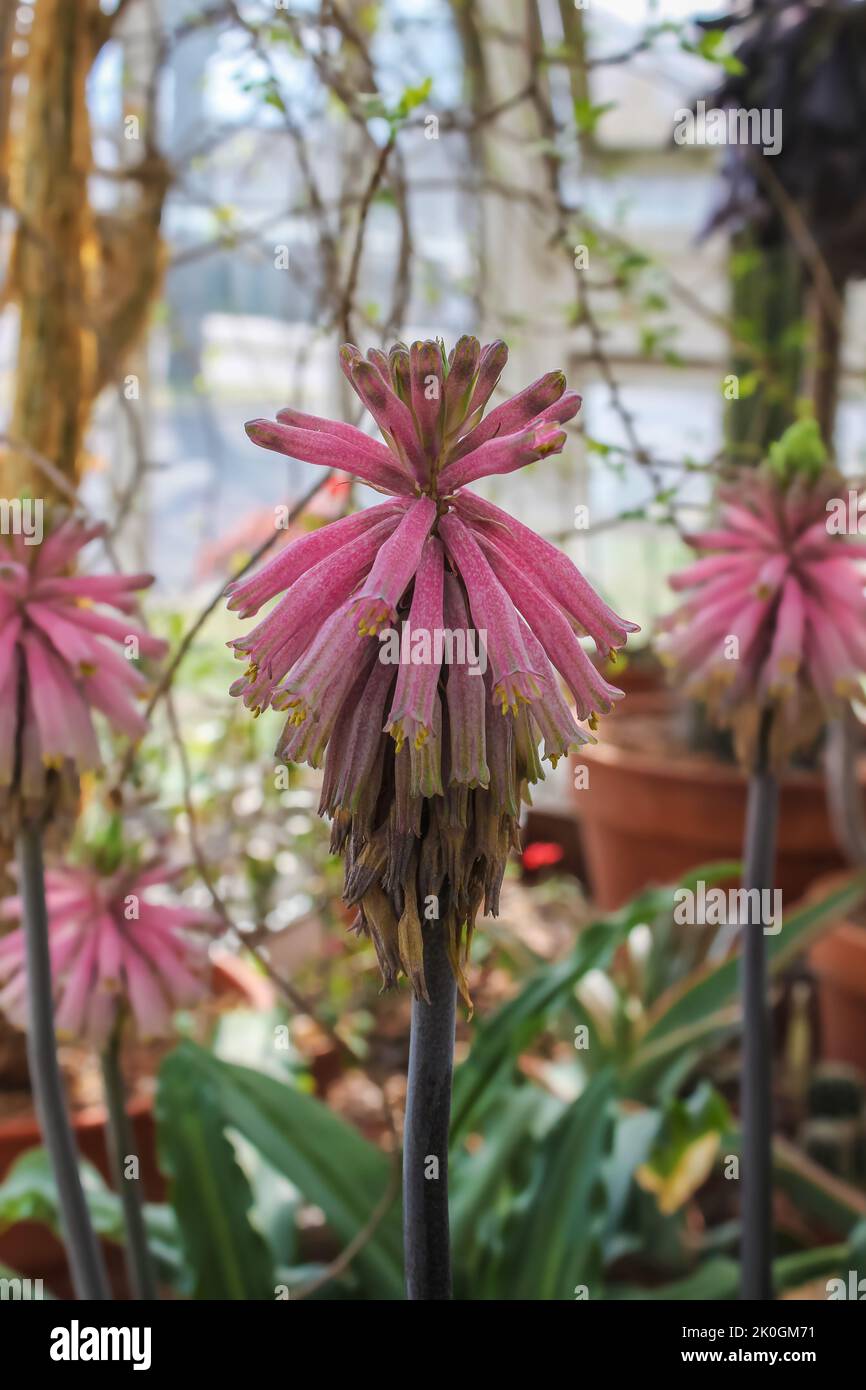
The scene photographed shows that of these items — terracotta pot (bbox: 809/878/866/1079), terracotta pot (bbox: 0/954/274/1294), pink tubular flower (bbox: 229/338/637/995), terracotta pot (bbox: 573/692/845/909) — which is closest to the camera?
pink tubular flower (bbox: 229/338/637/995)

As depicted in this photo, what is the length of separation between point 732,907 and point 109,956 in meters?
0.76

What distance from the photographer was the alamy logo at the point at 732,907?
95 centimetres

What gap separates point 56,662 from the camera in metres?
0.83

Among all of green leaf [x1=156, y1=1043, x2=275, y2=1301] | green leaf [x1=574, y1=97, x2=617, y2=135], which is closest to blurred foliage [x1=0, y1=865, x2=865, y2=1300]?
green leaf [x1=156, y1=1043, x2=275, y2=1301]

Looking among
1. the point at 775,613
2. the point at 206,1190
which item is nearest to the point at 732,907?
the point at 775,613

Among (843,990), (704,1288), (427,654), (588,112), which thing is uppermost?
(588,112)

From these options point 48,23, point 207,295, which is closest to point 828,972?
point 48,23

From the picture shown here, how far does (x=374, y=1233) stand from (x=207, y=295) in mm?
2021

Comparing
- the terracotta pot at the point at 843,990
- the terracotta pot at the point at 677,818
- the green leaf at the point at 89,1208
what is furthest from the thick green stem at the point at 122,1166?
the terracotta pot at the point at 677,818

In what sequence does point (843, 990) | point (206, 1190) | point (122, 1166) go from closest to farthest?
point (122, 1166) → point (206, 1190) → point (843, 990)

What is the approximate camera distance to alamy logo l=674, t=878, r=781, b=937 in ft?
3.10

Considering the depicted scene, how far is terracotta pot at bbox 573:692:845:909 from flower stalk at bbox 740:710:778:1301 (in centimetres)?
98

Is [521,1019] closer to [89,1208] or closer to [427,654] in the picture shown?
[89,1208]
